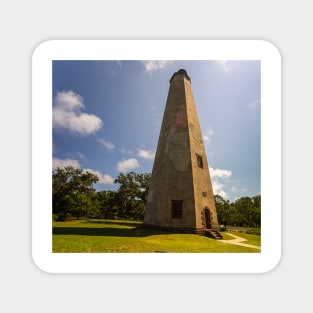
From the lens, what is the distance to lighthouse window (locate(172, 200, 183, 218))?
10.9 m

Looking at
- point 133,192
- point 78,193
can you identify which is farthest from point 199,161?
point 133,192

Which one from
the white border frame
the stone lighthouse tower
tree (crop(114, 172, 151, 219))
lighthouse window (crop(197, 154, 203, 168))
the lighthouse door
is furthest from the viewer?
tree (crop(114, 172, 151, 219))

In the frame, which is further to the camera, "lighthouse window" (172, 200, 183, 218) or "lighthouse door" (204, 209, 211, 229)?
"lighthouse door" (204, 209, 211, 229)

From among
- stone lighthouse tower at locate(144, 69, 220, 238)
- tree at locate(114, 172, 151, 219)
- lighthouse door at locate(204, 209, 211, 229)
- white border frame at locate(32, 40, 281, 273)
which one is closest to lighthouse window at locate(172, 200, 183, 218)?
stone lighthouse tower at locate(144, 69, 220, 238)

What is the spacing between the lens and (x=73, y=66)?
7086mm

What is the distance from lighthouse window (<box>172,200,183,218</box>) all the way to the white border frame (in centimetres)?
413

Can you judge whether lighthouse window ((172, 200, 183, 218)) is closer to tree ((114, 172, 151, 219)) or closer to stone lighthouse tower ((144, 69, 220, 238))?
stone lighthouse tower ((144, 69, 220, 238))
